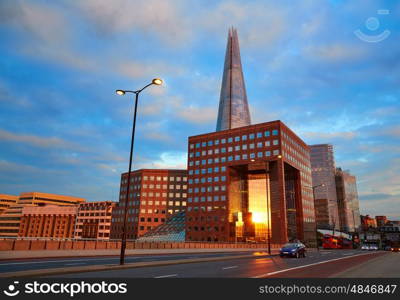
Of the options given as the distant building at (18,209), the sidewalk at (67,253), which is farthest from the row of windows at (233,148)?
the distant building at (18,209)

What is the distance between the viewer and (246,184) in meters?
120

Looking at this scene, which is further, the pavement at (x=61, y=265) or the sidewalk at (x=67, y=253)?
the sidewalk at (x=67, y=253)

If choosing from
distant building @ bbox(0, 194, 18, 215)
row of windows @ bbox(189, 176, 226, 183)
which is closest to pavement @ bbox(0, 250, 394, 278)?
row of windows @ bbox(189, 176, 226, 183)

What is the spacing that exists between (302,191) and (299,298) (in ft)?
363

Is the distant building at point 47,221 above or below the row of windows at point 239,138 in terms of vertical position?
below

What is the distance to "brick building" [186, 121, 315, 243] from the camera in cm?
10412

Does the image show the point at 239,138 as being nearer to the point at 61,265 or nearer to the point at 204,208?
the point at 204,208

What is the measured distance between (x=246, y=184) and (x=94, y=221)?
92.3m

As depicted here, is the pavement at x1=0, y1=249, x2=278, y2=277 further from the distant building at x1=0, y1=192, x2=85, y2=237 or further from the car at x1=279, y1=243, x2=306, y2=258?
the distant building at x1=0, y1=192, x2=85, y2=237

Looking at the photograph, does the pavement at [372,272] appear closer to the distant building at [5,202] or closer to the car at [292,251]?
the car at [292,251]

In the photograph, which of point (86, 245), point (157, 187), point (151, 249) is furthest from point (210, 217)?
point (86, 245)

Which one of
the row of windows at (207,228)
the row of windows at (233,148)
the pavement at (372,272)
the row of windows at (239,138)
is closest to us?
the pavement at (372,272)

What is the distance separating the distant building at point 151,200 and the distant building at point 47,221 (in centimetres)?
3288

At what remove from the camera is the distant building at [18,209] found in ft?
554
